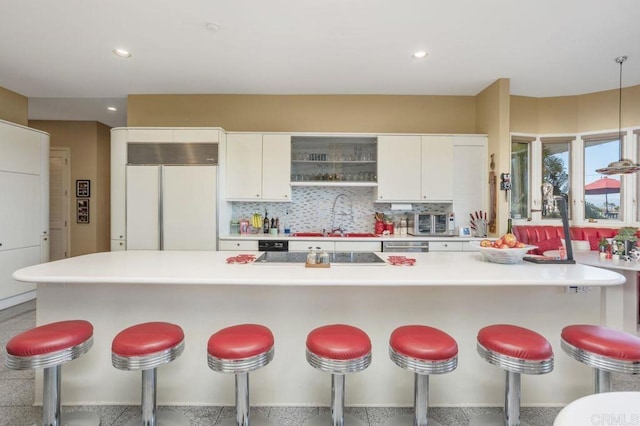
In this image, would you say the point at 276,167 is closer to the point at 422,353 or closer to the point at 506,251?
the point at 506,251

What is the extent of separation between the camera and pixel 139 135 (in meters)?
3.93

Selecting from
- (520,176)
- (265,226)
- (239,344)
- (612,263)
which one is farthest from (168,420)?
(520,176)

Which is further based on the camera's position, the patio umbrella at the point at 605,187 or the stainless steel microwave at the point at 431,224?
the patio umbrella at the point at 605,187

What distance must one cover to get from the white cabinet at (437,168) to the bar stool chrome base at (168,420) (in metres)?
3.54

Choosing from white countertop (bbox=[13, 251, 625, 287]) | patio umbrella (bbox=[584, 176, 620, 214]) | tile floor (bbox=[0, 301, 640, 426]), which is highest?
patio umbrella (bbox=[584, 176, 620, 214])

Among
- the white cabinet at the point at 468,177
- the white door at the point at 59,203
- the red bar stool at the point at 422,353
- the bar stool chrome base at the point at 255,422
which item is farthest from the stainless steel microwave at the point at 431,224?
the white door at the point at 59,203

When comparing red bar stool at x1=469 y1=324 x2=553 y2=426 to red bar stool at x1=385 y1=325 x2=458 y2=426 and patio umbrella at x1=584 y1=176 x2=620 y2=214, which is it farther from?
patio umbrella at x1=584 y1=176 x2=620 y2=214

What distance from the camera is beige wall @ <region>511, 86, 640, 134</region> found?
4262mm

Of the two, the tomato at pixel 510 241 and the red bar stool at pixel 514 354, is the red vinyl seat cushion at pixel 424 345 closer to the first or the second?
the red bar stool at pixel 514 354

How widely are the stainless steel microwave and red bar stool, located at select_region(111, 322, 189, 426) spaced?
3.34 m

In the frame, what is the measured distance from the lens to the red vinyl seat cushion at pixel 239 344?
145 cm

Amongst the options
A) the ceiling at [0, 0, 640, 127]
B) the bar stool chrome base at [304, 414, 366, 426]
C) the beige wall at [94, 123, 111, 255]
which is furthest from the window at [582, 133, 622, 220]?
the beige wall at [94, 123, 111, 255]

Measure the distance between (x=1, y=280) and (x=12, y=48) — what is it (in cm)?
274

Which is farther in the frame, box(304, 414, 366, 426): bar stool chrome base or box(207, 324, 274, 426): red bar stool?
box(304, 414, 366, 426): bar stool chrome base
